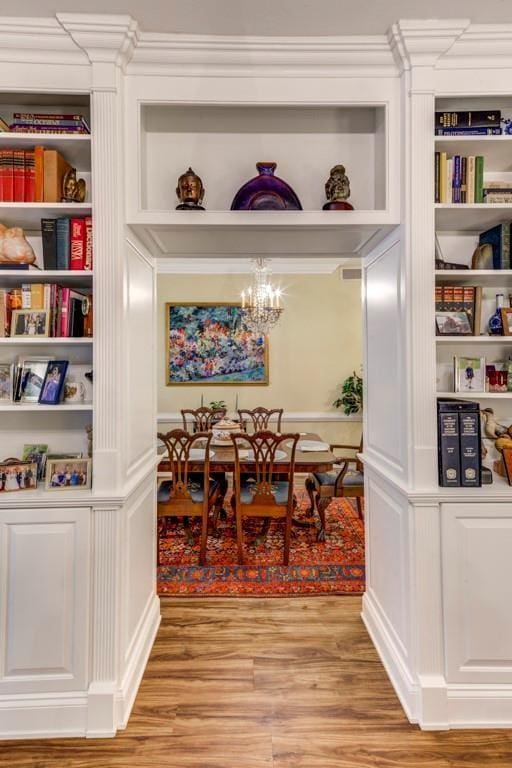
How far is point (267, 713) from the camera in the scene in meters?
1.77

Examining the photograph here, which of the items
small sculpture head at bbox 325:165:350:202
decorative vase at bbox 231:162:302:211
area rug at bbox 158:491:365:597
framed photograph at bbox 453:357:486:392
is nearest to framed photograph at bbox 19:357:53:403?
decorative vase at bbox 231:162:302:211

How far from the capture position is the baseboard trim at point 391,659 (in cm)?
173

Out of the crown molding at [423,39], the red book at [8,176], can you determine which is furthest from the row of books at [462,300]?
the red book at [8,176]

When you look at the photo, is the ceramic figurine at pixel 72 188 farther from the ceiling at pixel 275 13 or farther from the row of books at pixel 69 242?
the ceiling at pixel 275 13

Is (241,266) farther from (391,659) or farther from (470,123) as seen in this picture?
(391,659)

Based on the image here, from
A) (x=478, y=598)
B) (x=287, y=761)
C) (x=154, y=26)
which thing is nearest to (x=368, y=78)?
(x=154, y=26)

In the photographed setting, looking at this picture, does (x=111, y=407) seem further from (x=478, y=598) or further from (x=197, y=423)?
(x=197, y=423)

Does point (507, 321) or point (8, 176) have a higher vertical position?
point (8, 176)

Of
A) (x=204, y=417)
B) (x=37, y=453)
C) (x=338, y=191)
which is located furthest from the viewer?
(x=204, y=417)

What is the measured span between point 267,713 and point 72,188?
7.94ft

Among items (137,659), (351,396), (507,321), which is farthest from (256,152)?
(351,396)

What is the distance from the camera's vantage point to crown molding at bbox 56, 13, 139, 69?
1620mm

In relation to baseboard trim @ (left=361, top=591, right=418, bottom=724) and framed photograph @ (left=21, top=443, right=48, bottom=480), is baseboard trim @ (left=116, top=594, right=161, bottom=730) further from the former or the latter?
baseboard trim @ (left=361, top=591, right=418, bottom=724)

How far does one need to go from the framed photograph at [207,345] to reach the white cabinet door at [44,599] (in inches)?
144
